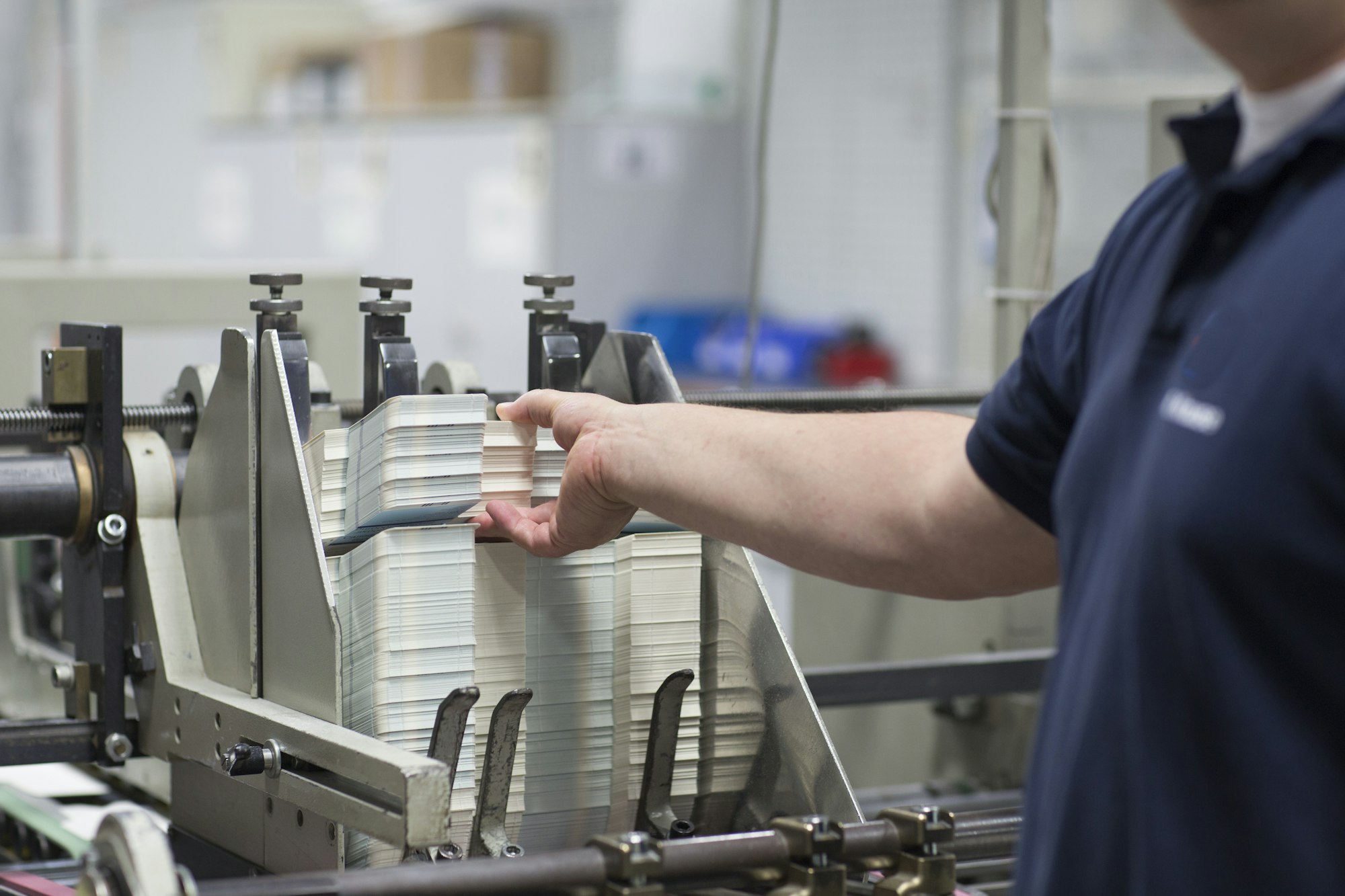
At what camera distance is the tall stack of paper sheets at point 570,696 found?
1.11 meters

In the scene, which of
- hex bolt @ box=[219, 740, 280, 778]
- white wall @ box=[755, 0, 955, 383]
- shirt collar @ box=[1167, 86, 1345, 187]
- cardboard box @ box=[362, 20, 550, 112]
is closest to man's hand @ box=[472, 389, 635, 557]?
hex bolt @ box=[219, 740, 280, 778]

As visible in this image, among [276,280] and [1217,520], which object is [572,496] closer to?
[276,280]

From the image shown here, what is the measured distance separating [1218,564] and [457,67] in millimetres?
5355

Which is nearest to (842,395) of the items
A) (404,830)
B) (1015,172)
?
(1015,172)

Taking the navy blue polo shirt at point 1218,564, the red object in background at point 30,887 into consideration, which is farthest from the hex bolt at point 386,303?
the navy blue polo shirt at point 1218,564

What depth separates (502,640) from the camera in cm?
110

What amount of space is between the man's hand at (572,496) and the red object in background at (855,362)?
13.0ft

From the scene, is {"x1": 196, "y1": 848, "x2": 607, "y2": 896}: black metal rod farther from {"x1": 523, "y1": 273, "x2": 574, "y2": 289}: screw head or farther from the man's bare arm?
{"x1": 523, "y1": 273, "x2": 574, "y2": 289}: screw head

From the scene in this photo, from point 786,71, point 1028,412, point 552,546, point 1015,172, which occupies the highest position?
point 786,71

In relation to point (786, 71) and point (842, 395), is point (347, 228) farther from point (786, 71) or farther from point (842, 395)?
point (842, 395)

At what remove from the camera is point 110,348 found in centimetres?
120

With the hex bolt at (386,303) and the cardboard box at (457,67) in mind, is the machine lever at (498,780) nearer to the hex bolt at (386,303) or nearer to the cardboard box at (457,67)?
the hex bolt at (386,303)

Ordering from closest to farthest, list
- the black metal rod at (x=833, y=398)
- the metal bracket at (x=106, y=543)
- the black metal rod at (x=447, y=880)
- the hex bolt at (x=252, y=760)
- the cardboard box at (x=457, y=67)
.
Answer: the black metal rod at (x=447, y=880), the hex bolt at (x=252, y=760), the metal bracket at (x=106, y=543), the black metal rod at (x=833, y=398), the cardboard box at (x=457, y=67)

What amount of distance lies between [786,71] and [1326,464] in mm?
5379
